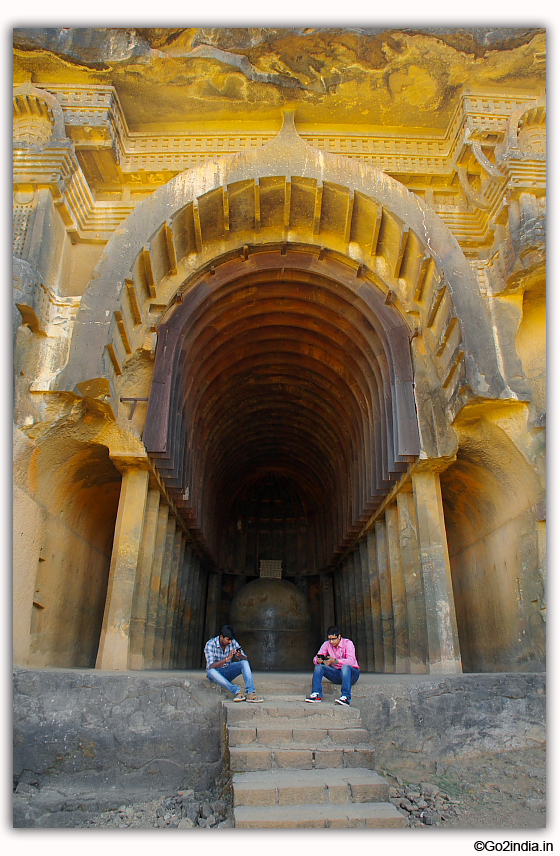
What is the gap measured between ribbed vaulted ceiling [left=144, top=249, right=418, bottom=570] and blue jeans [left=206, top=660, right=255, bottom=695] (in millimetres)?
4322

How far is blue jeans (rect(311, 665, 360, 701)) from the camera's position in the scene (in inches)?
289

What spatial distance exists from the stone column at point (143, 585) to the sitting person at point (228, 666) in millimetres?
2418

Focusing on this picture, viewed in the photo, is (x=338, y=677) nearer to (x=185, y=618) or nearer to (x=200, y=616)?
(x=185, y=618)

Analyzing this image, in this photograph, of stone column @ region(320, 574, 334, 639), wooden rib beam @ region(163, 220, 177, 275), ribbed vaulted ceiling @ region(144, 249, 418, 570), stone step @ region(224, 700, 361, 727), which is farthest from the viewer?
stone column @ region(320, 574, 334, 639)

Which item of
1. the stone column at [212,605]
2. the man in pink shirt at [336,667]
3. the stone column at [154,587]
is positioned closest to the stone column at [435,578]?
the man in pink shirt at [336,667]

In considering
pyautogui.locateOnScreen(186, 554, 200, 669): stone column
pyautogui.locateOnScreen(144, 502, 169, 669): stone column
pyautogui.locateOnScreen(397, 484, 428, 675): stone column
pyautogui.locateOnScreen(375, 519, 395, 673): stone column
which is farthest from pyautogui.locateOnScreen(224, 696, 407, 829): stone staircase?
pyautogui.locateOnScreen(186, 554, 200, 669): stone column

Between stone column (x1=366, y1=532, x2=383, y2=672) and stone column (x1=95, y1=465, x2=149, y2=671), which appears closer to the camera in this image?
stone column (x1=95, y1=465, x2=149, y2=671)

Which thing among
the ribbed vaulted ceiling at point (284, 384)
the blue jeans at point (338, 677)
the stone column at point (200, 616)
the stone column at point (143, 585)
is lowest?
the stone column at point (200, 616)

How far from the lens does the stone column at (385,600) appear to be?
496 inches

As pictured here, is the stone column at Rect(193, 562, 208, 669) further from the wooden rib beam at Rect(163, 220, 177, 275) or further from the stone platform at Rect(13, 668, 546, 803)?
the stone platform at Rect(13, 668, 546, 803)

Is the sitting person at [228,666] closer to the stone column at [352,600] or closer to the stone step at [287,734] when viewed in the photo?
the stone step at [287,734]

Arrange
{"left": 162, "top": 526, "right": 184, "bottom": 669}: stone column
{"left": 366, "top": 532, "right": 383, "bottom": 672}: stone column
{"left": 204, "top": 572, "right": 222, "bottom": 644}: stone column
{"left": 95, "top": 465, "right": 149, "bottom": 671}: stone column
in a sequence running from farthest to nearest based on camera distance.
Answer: {"left": 204, "top": 572, "right": 222, "bottom": 644}: stone column
{"left": 366, "top": 532, "right": 383, "bottom": 672}: stone column
{"left": 162, "top": 526, "right": 184, "bottom": 669}: stone column
{"left": 95, "top": 465, "right": 149, "bottom": 671}: stone column

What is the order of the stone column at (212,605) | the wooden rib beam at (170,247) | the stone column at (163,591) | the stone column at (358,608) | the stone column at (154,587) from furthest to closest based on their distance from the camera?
the stone column at (212,605) → the stone column at (358,608) → the stone column at (163,591) → the stone column at (154,587) → the wooden rib beam at (170,247)

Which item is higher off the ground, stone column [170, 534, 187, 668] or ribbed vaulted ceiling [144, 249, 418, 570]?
ribbed vaulted ceiling [144, 249, 418, 570]
